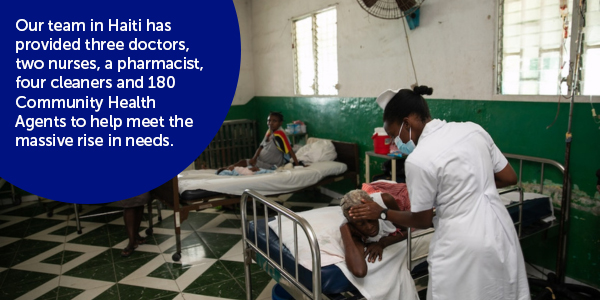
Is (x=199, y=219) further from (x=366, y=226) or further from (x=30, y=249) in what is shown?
(x=366, y=226)

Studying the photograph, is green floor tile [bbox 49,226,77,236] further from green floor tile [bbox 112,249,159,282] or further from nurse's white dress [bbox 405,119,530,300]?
nurse's white dress [bbox 405,119,530,300]

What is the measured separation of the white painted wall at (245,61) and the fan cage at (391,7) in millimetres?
3900

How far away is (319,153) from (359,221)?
333 centimetres

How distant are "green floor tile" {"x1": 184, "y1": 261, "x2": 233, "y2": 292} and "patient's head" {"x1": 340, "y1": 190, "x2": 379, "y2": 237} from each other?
1.65 meters

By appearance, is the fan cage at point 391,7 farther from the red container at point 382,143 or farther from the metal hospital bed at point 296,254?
the metal hospital bed at point 296,254

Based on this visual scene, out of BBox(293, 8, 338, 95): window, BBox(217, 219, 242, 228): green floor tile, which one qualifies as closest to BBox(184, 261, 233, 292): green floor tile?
BBox(217, 219, 242, 228): green floor tile

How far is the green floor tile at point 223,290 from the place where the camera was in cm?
352

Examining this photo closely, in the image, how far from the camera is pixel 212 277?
3859mm

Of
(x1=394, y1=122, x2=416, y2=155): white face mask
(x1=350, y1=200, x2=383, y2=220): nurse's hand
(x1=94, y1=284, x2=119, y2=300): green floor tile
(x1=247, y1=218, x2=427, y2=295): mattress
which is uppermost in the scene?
(x1=394, y1=122, x2=416, y2=155): white face mask

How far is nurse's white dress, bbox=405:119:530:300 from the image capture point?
1.94 metres

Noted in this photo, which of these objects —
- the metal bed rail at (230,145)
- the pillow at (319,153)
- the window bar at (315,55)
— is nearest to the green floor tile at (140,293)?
the pillow at (319,153)

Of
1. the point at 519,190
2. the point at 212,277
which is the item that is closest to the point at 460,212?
the point at 519,190


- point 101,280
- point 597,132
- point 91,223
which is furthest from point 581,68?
point 91,223

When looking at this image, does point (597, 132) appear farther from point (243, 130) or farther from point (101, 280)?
point (243, 130)
